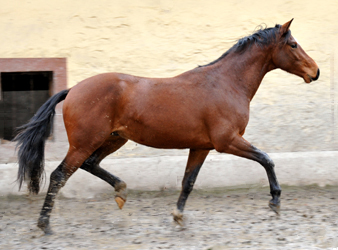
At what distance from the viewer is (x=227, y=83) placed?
4.39m

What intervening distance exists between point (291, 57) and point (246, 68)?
1.62 ft

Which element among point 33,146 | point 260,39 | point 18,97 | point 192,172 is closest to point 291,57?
point 260,39

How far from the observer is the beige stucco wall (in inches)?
230

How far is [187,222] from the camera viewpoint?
457cm

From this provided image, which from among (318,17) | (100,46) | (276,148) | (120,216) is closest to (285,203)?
(276,148)

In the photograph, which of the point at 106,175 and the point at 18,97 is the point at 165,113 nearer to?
the point at 106,175

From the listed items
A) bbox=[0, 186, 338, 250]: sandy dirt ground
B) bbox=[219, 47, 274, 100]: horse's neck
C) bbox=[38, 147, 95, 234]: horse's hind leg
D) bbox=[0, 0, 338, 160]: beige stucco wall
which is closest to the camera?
bbox=[0, 186, 338, 250]: sandy dirt ground

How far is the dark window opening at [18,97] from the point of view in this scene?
233 inches

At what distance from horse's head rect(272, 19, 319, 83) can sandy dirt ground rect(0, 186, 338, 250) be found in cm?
160

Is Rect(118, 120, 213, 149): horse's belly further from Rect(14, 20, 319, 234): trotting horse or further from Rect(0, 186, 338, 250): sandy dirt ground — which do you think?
Rect(0, 186, 338, 250): sandy dirt ground

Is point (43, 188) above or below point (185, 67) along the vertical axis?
below

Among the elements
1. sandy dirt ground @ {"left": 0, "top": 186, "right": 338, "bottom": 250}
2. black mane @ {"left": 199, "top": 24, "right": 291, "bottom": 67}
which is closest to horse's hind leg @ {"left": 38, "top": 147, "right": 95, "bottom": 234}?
sandy dirt ground @ {"left": 0, "top": 186, "right": 338, "bottom": 250}

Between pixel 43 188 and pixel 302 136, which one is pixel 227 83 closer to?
pixel 302 136

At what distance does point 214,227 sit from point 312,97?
2.96m
